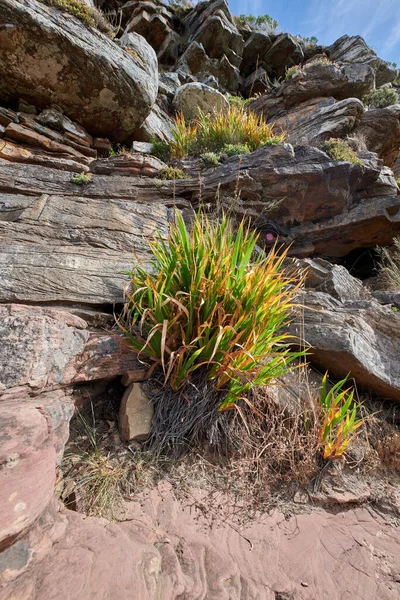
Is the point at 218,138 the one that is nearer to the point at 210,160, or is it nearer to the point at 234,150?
the point at 234,150

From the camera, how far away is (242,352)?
2135mm

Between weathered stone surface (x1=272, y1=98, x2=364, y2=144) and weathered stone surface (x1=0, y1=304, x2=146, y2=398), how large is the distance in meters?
6.81

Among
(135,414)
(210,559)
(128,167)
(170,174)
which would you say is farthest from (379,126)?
(210,559)

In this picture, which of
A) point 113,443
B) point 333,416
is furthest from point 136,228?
point 333,416

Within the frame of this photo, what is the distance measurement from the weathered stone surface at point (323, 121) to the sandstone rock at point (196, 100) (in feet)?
6.88

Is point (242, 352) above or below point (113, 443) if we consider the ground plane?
above

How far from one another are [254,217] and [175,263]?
282 centimetres

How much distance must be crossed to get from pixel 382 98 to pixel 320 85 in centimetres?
212

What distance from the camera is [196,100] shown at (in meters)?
7.85

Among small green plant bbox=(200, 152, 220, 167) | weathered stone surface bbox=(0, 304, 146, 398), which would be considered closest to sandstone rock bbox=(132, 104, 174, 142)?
small green plant bbox=(200, 152, 220, 167)

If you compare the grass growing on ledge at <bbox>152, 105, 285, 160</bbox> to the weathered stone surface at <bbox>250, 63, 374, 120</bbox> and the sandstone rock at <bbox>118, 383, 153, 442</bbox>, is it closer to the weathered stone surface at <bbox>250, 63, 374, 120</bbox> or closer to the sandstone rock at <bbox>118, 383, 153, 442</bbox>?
the weathered stone surface at <bbox>250, 63, 374, 120</bbox>

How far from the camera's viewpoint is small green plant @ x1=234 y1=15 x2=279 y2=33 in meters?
13.8

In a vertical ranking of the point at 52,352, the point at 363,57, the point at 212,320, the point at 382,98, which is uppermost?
the point at 363,57

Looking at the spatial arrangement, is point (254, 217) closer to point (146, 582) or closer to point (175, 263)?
point (175, 263)
